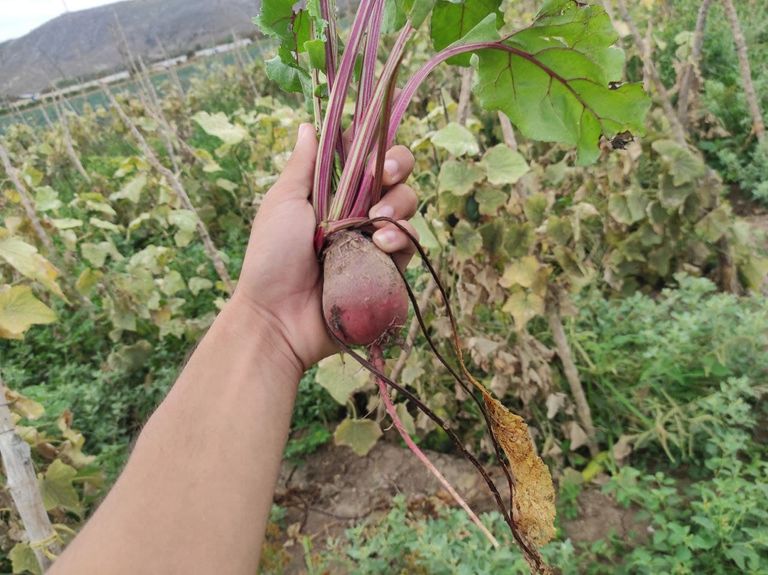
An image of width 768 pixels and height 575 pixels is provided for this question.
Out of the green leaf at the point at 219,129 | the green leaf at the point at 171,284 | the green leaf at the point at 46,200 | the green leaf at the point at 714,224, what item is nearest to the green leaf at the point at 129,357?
the green leaf at the point at 171,284

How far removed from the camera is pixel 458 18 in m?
1.17

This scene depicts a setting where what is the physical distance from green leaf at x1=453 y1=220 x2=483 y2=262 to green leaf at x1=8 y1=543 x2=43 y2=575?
1.60 meters

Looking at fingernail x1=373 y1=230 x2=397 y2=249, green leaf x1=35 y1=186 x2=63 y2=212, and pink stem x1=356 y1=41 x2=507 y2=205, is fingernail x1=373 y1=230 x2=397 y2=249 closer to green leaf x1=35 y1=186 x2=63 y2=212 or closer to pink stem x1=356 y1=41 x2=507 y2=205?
pink stem x1=356 y1=41 x2=507 y2=205

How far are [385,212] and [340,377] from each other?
0.94 metres

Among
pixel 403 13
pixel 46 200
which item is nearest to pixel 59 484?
pixel 403 13

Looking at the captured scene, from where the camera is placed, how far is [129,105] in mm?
7156

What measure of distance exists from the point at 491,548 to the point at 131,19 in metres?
17.5

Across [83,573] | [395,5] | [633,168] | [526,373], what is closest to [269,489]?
[83,573]

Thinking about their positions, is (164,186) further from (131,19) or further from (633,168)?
(131,19)

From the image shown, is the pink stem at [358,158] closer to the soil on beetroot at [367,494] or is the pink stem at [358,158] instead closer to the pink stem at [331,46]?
the pink stem at [331,46]

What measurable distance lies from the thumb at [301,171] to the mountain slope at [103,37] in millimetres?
8724

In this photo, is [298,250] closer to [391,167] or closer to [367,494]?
[391,167]

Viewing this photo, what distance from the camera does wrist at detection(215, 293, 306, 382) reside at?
45.6 inches

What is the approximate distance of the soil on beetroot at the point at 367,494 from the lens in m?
1.90
